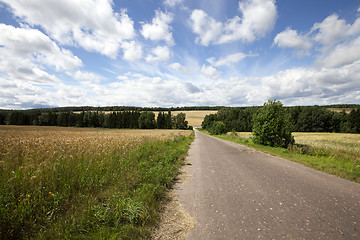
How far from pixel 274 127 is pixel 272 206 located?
1561 cm

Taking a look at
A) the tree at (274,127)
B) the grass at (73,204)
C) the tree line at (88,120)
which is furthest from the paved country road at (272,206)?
the tree line at (88,120)

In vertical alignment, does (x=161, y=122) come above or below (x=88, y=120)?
below

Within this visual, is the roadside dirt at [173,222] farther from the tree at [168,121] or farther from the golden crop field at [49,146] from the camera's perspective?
the tree at [168,121]

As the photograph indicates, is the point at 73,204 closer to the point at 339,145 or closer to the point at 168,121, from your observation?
the point at 339,145

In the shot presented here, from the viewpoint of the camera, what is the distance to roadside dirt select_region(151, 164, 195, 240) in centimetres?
290

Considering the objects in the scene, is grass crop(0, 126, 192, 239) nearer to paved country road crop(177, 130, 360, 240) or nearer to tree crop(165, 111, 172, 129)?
paved country road crop(177, 130, 360, 240)

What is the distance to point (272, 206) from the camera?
12.9ft

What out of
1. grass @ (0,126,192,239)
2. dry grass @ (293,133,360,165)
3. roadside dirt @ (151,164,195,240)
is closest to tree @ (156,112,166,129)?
dry grass @ (293,133,360,165)

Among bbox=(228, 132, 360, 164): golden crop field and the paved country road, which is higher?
the paved country road

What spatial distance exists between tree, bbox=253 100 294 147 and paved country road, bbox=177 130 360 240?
11284mm

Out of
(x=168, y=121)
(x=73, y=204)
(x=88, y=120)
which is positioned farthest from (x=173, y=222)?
(x=88, y=120)

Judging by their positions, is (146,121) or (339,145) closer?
(339,145)

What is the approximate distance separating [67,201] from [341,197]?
785 cm

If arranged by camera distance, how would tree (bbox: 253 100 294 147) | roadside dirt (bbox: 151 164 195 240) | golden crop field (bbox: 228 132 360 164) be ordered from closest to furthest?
1. roadside dirt (bbox: 151 164 195 240)
2. golden crop field (bbox: 228 132 360 164)
3. tree (bbox: 253 100 294 147)
